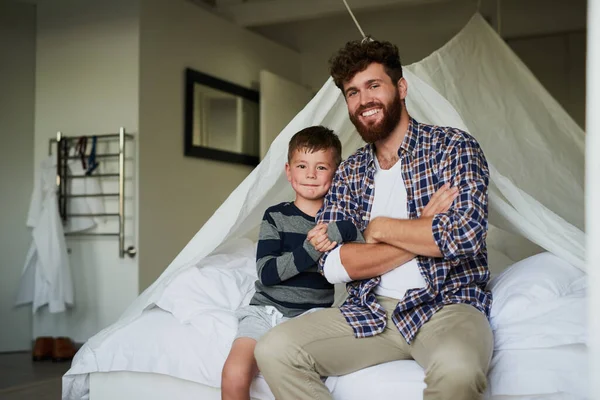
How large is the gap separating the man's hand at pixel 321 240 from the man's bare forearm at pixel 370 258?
0.15 feet

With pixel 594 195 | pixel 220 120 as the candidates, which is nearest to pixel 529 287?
pixel 594 195

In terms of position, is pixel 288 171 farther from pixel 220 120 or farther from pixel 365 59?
pixel 220 120

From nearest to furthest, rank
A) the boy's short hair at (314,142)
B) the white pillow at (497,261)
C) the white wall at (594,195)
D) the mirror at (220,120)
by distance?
the white wall at (594,195)
the boy's short hair at (314,142)
the white pillow at (497,261)
the mirror at (220,120)

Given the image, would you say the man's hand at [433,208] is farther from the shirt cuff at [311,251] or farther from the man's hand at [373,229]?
the shirt cuff at [311,251]

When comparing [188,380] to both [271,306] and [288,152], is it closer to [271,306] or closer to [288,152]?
[271,306]

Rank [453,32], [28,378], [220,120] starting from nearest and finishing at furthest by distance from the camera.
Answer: [28,378] → [220,120] → [453,32]

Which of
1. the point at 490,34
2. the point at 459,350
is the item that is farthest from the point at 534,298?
the point at 490,34

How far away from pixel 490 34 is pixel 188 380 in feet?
8.12

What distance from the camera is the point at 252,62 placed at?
5.53m

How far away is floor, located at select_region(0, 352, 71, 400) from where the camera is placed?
3.02 m

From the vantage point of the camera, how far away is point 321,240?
6.06ft

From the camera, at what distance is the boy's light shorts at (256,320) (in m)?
1.89

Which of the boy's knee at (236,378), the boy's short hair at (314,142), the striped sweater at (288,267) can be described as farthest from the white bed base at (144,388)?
the boy's short hair at (314,142)

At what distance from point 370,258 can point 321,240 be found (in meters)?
0.16
